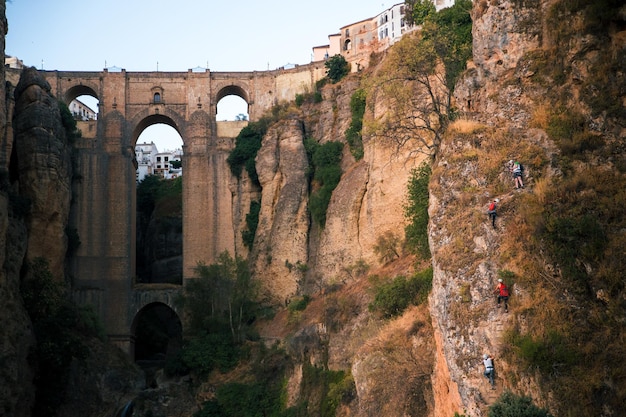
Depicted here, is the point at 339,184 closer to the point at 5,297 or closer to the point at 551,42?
the point at 5,297

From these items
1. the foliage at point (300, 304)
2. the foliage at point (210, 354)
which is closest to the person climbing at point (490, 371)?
the foliage at point (300, 304)

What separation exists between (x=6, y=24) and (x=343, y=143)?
15.8 metres

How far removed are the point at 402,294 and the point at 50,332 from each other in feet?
52.5

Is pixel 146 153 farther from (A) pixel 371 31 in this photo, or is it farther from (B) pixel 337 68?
(B) pixel 337 68

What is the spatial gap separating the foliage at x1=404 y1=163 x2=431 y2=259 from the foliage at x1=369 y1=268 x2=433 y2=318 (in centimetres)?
87

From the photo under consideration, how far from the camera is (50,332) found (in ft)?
111

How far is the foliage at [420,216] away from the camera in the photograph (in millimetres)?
26109

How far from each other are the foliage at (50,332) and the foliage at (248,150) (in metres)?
11.3

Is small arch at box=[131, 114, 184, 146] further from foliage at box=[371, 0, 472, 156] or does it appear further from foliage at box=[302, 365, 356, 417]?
foliage at box=[302, 365, 356, 417]

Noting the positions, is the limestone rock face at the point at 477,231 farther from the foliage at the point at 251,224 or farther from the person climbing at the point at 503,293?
the foliage at the point at 251,224

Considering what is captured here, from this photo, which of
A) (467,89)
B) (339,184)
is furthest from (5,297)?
(467,89)

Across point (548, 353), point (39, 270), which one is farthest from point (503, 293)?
point (39, 270)

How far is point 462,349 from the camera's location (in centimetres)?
1596

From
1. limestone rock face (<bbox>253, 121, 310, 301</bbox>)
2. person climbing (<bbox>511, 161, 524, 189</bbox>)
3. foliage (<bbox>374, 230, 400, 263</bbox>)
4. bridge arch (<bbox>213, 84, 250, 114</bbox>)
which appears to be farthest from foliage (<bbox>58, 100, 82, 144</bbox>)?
person climbing (<bbox>511, 161, 524, 189</bbox>)
